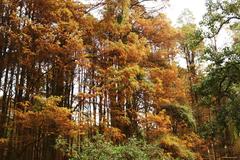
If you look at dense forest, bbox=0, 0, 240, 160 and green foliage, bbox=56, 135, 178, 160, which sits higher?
dense forest, bbox=0, 0, 240, 160

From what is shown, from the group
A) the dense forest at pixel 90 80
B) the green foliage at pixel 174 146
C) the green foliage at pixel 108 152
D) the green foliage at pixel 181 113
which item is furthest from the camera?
the green foliage at pixel 181 113

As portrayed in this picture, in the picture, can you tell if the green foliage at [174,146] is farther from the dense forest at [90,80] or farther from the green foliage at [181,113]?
the green foliage at [181,113]

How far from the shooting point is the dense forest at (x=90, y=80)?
10688mm

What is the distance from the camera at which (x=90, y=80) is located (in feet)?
46.0

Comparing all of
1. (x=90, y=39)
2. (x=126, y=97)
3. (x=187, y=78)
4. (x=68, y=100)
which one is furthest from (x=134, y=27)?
(x=187, y=78)

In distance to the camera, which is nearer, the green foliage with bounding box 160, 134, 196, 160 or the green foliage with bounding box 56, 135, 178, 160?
the green foliage with bounding box 56, 135, 178, 160

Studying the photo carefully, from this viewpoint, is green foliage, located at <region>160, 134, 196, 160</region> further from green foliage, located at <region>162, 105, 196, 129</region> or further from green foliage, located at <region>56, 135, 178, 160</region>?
green foliage, located at <region>56, 135, 178, 160</region>

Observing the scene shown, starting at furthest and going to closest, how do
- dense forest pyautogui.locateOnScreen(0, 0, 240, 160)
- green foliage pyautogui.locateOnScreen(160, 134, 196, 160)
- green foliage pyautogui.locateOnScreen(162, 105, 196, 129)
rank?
green foliage pyautogui.locateOnScreen(162, 105, 196, 129)
green foliage pyautogui.locateOnScreen(160, 134, 196, 160)
dense forest pyautogui.locateOnScreen(0, 0, 240, 160)

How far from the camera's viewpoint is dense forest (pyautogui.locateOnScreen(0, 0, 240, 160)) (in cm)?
1069

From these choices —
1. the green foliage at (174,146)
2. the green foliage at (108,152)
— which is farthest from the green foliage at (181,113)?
the green foliage at (108,152)

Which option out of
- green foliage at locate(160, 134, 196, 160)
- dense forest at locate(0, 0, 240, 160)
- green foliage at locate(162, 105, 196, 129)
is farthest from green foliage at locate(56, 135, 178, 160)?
green foliage at locate(162, 105, 196, 129)

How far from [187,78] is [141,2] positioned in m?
7.24

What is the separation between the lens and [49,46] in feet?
38.1

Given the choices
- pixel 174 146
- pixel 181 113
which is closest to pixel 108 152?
pixel 174 146
